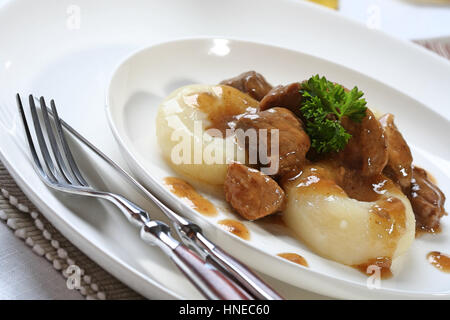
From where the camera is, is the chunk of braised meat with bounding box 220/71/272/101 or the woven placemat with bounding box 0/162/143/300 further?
the chunk of braised meat with bounding box 220/71/272/101

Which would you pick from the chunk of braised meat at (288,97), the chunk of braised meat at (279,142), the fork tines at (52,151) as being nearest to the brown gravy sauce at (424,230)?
the chunk of braised meat at (279,142)

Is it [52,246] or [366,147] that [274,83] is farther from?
[52,246]

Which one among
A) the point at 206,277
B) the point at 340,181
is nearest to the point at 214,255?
the point at 206,277

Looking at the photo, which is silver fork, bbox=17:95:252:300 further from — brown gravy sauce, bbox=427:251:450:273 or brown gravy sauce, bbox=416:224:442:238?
brown gravy sauce, bbox=416:224:442:238

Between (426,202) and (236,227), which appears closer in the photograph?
(236,227)

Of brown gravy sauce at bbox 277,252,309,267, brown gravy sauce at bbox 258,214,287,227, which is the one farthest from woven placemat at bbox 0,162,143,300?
brown gravy sauce at bbox 258,214,287,227

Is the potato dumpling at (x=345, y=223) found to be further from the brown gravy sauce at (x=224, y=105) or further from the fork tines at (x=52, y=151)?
the fork tines at (x=52, y=151)

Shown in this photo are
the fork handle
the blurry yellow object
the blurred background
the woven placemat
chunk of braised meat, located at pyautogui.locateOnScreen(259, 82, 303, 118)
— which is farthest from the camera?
the blurry yellow object
